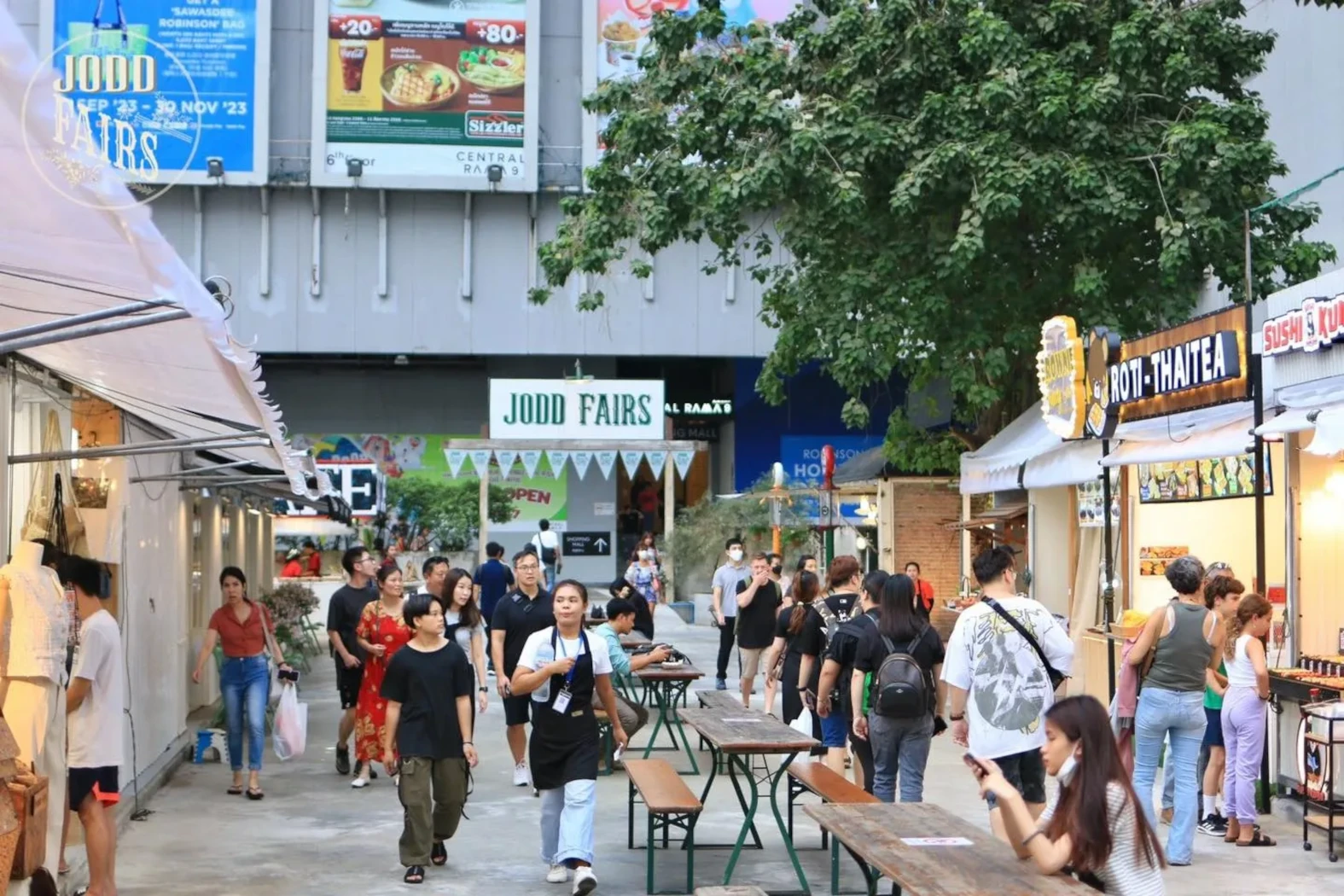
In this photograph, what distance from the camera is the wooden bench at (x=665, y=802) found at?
825cm

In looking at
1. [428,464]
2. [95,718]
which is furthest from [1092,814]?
[428,464]

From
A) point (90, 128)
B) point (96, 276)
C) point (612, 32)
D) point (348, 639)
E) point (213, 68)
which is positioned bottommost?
point (348, 639)

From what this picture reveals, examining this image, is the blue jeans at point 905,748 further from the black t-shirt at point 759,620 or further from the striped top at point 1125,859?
the black t-shirt at point 759,620

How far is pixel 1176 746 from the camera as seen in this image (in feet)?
29.9

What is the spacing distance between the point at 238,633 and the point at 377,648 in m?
0.99

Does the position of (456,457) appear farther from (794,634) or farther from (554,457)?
(794,634)

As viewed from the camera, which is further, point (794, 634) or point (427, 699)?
point (794, 634)

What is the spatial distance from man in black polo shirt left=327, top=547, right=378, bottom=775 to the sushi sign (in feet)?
22.9

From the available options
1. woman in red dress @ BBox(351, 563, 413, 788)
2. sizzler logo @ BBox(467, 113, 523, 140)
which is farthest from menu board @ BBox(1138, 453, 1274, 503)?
sizzler logo @ BBox(467, 113, 523, 140)

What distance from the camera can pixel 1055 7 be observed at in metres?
17.8

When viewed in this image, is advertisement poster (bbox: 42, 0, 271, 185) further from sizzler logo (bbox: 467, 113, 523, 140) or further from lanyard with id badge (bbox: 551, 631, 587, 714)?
lanyard with id badge (bbox: 551, 631, 587, 714)

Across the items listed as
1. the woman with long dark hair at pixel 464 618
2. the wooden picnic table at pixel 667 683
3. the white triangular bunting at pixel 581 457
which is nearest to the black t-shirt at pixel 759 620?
the wooden picnic table at pixel 667 683

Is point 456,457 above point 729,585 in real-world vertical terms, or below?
above

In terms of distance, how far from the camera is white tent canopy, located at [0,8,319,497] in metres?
4.23
